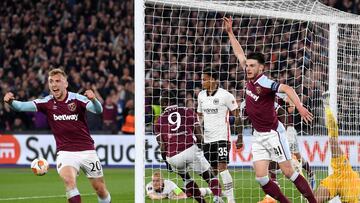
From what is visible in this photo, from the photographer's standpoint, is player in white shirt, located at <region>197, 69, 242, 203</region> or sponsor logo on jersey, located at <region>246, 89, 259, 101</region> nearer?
sponsor logo on jersey, located at <region>246, 89, 259, 101</region>

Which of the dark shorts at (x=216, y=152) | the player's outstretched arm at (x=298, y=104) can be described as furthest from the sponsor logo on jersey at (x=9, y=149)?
the player's outstretched arm at (x=298, y=104)

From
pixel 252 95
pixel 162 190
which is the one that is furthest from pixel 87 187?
pixel 252 95

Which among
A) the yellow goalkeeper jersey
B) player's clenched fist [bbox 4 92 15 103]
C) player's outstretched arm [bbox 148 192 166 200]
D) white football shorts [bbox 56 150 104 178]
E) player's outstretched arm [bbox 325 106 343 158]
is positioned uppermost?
player's clenched fist [bbox 4 92 15 103]

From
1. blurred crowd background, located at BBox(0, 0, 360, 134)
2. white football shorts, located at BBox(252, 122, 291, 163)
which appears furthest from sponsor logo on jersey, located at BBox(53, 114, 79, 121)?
blurred crowd background, located at BBox(0, 0, 360, 134)

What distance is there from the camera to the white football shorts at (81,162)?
34.6 feet

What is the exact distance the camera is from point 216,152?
507 inches

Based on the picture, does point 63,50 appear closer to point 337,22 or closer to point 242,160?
point 242,160

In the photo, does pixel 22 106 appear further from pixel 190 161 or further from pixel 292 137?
pixel 292 137

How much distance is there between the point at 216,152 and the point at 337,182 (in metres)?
2.27

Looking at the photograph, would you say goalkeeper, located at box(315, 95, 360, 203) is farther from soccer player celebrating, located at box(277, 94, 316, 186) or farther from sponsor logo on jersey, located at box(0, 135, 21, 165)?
sponsor logo on jersey, located at box(0, 135, 21, 165)

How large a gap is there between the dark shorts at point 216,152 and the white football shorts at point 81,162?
2.59 m

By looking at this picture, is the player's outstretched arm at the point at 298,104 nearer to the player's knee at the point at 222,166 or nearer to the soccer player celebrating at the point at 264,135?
the soccer player celebrating at the point at 264,135

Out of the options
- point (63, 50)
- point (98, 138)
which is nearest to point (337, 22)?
point (98, 138)

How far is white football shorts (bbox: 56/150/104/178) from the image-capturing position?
10.5 meters
